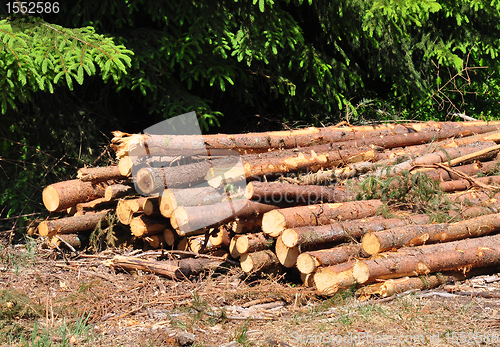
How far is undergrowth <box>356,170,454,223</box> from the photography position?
5168mm

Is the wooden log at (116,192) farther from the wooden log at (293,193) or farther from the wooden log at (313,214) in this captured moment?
the wooden log at (313,214)

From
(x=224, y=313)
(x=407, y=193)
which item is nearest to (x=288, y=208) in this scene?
(x=224, y=313)

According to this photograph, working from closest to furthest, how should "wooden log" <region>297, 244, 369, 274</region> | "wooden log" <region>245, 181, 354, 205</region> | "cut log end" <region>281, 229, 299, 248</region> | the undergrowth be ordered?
"wooden log" <region>297, 244, 369, 274</region> < "cut log end" <region>281, 229, 299, 248</region> < "wooden log" <region>245, 181, 354, 205</region> < the undergrowth

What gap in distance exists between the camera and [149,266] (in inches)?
195

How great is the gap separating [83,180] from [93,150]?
1713 millimetres

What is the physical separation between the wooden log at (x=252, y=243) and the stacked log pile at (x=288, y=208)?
0.04 ft

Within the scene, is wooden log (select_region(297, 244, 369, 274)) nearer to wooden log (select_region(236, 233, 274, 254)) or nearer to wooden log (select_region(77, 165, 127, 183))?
wooden log (select_region(236, 233, 274, 254))

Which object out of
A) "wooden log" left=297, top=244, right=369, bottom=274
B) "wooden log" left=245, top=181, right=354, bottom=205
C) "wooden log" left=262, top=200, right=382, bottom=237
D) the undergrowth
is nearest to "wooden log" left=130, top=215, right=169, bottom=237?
"wooden log" left=245, top=181, right=354, bottom=205

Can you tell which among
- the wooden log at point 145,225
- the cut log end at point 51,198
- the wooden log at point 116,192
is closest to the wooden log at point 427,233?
the wooden log at point 145,225

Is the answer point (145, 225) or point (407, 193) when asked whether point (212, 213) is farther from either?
point (407, 193)

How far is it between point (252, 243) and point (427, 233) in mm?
1799

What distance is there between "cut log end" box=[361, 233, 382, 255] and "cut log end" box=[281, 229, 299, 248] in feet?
2.20

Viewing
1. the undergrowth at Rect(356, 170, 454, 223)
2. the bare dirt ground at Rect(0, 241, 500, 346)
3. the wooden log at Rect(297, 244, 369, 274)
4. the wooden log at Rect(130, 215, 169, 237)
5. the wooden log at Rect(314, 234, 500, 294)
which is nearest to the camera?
the bare dirt ground at Rect(0, 241, 500, 346)

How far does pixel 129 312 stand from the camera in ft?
13.5
